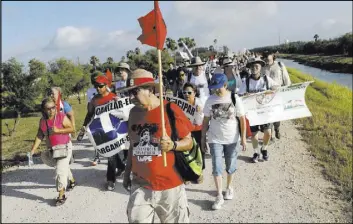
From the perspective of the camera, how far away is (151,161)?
349 cm

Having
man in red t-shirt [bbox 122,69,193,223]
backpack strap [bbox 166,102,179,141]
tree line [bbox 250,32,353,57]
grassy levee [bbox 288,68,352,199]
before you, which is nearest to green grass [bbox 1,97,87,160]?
grassy levee [bbox 288,68,352,199]

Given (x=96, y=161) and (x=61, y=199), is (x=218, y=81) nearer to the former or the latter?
(x=61, y=199)

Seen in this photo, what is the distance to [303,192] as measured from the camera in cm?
583

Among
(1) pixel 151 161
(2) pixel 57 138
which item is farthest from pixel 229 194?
(2) pixel 57 138

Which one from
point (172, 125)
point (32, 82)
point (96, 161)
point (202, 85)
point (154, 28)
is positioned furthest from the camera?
point (32, 82)

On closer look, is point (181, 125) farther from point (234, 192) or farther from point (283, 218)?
point (234, 192)

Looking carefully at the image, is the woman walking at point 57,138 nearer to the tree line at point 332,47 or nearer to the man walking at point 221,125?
the man walking at point 221,125

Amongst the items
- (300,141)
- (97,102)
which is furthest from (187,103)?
(300,141)

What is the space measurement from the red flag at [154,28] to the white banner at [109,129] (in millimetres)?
3248

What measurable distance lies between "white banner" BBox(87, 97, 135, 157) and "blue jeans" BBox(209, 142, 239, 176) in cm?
177

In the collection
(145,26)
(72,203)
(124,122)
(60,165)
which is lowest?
(72,203)

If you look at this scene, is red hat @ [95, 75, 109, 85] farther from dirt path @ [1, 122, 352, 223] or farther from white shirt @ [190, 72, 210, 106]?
white shirt @ [190, 72, 210, 106]

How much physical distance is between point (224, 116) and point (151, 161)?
81.5 inches

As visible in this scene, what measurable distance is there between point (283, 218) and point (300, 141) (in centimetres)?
456
